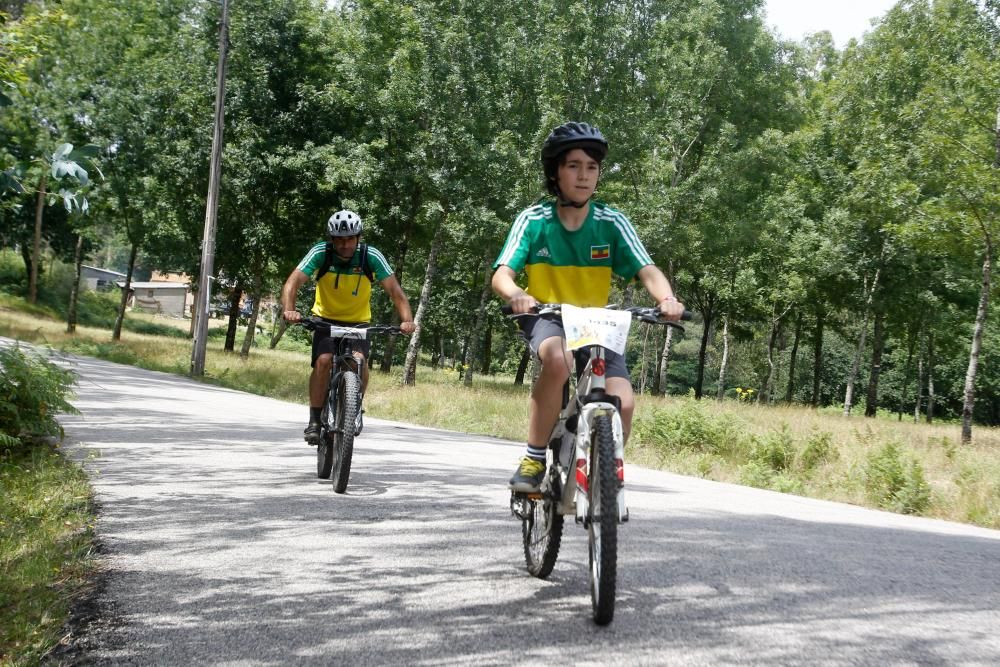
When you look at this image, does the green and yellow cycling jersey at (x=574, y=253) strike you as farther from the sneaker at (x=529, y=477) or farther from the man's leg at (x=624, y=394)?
the sneaker at (x=529, y=477)

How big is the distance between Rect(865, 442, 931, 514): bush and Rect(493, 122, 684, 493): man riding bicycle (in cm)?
677

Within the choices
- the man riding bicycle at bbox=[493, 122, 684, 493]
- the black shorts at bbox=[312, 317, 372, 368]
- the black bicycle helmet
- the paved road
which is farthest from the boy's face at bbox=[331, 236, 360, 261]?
the black bicycle helmet

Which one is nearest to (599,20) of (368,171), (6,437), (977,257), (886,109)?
(368,171)

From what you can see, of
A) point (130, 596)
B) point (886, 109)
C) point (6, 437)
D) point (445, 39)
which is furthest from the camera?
point (886, 109)

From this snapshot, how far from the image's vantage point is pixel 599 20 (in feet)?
84.5

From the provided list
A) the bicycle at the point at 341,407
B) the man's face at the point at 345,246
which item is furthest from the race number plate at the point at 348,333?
the man's face at the point at 345,246

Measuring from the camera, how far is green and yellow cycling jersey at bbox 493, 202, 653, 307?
4234mm

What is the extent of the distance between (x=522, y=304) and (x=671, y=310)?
67cm

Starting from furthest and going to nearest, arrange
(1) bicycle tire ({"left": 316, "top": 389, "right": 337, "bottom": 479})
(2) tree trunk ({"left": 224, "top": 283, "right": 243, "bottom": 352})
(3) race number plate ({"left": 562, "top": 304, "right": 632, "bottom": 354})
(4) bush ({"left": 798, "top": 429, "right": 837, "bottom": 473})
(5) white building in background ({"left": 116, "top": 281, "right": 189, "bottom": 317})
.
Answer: (5) white building in background ({"left": 116, "top": 281, "right": 189, "bottom": 317}) < (2) tree trunk ({"left": 224, "top": 283, "right": 243, "bottom": 352}) < (4) bush ({"left": 798, "top": 429, "right": 837, "bottom": 473}) < (1) bicycle tire ({"left": 316, "top": 389, "right": 337, "bottom": 479}) < (3) race number plate ({"left": 562, "top": 304, "right": 632, "bottom": 354})

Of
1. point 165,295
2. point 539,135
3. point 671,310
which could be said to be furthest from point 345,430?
point 165,295

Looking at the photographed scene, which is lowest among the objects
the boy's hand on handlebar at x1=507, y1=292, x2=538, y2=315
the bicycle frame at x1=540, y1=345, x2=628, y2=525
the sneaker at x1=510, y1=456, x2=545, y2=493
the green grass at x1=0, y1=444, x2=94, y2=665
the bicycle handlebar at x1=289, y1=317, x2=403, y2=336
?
the green grass at x1=0, y1=444, x2=94, y2=665

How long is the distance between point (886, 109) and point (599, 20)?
10.1 metres

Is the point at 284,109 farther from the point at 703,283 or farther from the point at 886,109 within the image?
the point at 886,109

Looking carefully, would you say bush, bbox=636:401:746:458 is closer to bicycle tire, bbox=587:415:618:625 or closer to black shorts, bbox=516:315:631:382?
black shorts, bbox=516:315:631:382
